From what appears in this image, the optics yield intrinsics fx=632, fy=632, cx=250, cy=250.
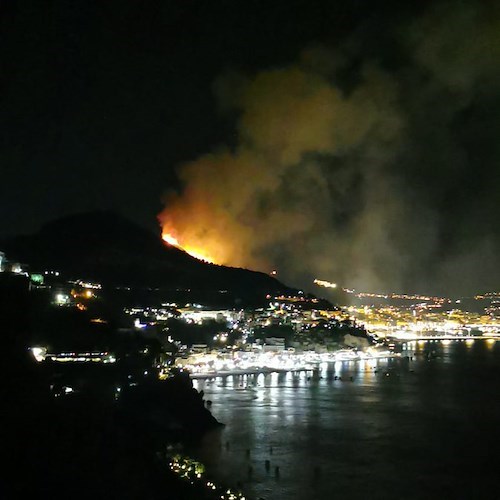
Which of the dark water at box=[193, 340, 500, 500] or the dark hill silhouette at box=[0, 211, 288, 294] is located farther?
the dark hill silhouette at box=[0, 211, 288, 294]

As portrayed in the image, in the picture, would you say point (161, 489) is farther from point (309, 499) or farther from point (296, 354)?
point (296, 354)

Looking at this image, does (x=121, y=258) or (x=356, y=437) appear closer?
(x=356, y=437)

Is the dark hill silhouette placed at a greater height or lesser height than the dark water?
greater

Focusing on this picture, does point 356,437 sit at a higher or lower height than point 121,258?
lower

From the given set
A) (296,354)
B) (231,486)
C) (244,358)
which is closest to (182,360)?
(244,358)

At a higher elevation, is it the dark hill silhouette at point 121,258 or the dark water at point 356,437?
the dark hill silhouette at point 121,258
